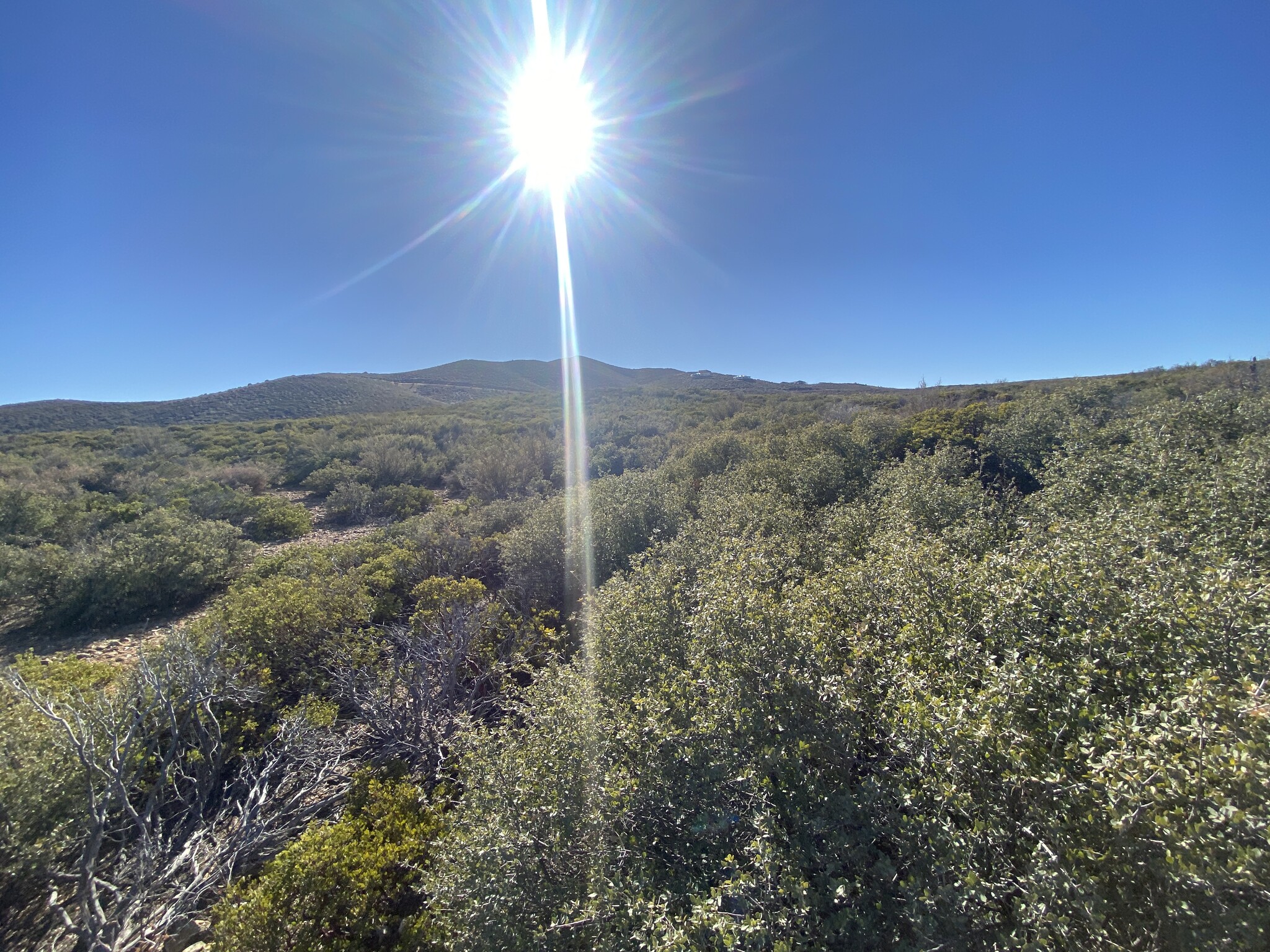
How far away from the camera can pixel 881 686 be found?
338 centimetres

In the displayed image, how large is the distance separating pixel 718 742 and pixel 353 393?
54.5 meters

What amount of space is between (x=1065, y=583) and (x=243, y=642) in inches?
409

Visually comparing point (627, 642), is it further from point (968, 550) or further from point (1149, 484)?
point (1149, 484)

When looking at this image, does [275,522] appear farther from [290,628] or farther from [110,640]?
[290,628]

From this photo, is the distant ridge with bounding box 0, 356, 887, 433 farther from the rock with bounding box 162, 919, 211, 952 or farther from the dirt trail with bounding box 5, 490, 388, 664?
the rock with bounding box 162, 919, 211, 952

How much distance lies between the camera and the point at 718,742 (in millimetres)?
3160

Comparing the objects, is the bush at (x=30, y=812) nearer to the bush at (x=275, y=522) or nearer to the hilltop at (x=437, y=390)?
the bush at (x=275, y=522)

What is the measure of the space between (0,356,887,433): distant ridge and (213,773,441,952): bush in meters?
45.0

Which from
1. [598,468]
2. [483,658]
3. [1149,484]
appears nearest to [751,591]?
[483,658]

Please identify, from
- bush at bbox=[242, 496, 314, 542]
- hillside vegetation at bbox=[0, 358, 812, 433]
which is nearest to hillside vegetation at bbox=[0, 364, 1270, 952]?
bush at bbox=[242, 496, 314, 542]

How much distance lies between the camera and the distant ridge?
37.8 metres

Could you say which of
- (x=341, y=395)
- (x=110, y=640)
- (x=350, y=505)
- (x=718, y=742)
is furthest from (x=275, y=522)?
(x=341, y=395)

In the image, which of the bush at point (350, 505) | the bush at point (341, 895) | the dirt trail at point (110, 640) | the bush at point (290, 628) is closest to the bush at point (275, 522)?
the bush at point (350, 505)

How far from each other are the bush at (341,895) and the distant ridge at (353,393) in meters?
45.0
